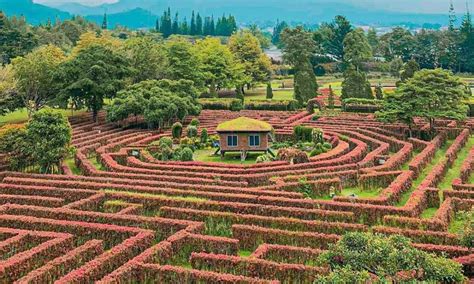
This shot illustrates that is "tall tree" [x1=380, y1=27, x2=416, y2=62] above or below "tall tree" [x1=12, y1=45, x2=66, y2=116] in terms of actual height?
above

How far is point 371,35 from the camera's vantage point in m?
148

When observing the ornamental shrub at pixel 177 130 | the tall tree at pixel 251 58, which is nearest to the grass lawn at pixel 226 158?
the ornamental shrub at pixel 177 130

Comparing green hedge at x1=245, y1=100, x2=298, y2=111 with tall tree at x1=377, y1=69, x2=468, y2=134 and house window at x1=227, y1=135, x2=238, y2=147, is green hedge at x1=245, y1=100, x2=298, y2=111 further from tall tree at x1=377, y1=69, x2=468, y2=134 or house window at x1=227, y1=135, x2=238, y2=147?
house window at x1=227, y1=135, x2=238, y2=147

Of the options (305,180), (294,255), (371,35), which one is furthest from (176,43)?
(371,35)

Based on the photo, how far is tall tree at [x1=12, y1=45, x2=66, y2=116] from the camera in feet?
189

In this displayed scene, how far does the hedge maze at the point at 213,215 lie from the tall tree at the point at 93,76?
15.6 m

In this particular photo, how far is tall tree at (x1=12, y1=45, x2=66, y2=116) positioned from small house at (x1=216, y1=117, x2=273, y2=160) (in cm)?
2439

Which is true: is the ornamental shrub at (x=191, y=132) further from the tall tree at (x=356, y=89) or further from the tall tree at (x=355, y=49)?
the tall tree at (x=355, y=49)

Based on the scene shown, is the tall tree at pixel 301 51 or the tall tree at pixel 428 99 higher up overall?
the tall tree at pixel 301 51

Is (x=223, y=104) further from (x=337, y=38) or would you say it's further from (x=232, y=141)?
(x=337, y=38)

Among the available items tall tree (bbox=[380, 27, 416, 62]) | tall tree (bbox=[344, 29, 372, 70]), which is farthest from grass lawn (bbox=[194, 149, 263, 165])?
tall tree (bbox=[380, 27, 416, 62])

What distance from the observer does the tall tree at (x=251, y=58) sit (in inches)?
3666

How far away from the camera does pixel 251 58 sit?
313 feet

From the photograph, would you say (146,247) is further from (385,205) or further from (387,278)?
(385,205)
